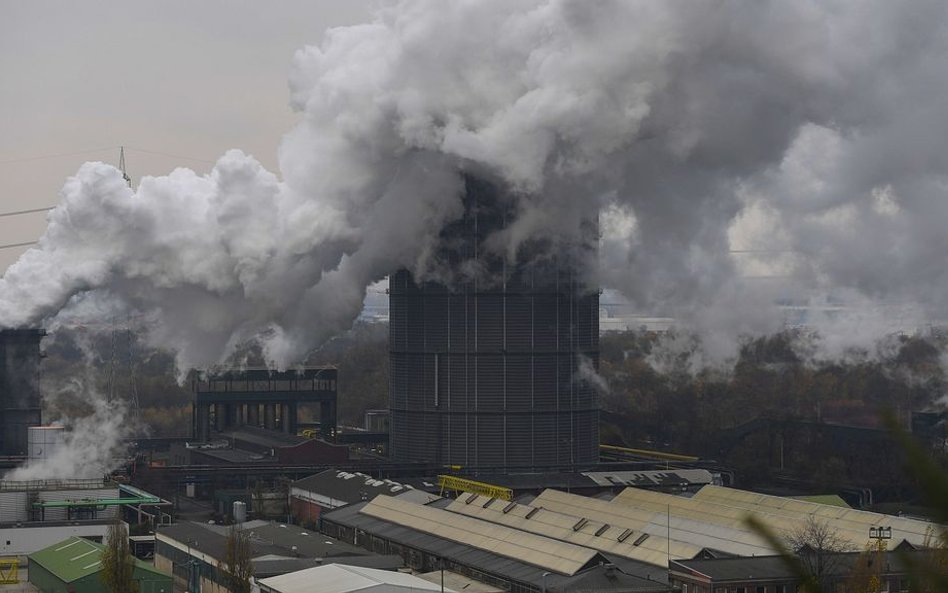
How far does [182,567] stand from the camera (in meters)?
59.8

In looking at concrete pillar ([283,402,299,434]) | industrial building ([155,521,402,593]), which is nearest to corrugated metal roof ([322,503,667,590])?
industrial building ([155,521,402,593])

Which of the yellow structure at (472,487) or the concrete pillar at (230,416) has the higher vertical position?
the concrete pillar at (230,416)

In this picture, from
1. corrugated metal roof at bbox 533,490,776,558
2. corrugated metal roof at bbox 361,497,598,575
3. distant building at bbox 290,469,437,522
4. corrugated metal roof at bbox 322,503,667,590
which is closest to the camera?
corrugated metal roof at bbox 322,503,667,590

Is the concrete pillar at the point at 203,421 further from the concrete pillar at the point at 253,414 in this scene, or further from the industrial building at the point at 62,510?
the industrial building at the point at 62,510

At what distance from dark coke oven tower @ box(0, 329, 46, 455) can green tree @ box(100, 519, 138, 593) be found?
3946 cm

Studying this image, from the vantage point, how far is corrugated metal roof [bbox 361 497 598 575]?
2069 inches

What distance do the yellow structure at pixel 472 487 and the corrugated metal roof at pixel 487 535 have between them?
490cm

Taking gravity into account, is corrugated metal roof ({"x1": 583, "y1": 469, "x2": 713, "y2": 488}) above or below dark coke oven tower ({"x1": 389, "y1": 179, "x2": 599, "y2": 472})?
below

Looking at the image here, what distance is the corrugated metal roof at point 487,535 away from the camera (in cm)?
5256

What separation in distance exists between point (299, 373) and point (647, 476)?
106 ft

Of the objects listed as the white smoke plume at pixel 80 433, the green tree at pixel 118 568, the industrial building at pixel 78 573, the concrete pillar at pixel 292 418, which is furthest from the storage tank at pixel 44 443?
the concrete pillar at pixel 292 418

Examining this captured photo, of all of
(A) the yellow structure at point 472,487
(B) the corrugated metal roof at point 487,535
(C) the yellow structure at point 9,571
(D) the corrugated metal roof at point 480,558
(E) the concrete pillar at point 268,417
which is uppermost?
(E) the concrete pillar at point 268,417

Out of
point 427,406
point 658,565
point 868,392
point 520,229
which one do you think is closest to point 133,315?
point 427,406

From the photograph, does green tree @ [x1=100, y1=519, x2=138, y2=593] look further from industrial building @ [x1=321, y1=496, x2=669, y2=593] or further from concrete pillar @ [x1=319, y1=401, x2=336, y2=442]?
concrete pillar @ [x1=319, y1=401, x2=336, y2=442]
